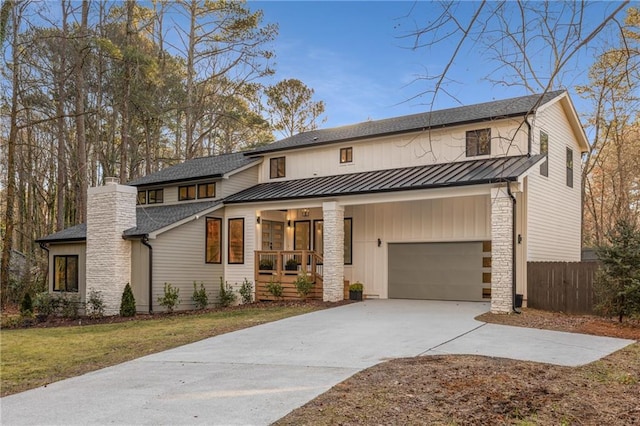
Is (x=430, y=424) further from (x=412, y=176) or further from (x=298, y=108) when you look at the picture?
(x=298, y=108)

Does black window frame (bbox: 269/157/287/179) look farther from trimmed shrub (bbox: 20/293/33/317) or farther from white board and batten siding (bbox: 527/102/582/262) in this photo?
trimmed shrub (bbox: 20/293/33/317)

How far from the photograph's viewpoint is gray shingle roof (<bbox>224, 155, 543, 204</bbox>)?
13.4m

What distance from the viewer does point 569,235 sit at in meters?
17.6

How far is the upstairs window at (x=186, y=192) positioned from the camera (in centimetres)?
1982

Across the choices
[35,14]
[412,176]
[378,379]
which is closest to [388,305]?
[412,176]

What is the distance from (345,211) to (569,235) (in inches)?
303

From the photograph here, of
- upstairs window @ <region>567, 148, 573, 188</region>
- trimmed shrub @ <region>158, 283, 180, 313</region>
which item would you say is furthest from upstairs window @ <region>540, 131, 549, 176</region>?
trimmed shrub @ <region>158, 283, 180, 313</region>

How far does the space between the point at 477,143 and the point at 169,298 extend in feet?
34.5

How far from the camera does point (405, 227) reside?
16.6m

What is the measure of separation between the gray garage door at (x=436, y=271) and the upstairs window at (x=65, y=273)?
10982 millimetres

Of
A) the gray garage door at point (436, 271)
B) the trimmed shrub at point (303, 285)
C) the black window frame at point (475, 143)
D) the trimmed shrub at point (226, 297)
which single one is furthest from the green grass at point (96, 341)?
the black window frame at point (475, 143)

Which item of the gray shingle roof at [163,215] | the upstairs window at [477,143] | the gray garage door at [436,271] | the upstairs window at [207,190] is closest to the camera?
the upstairs window at [477,143]

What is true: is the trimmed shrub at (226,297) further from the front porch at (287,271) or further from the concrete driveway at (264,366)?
the concrete driveway at (264,366)

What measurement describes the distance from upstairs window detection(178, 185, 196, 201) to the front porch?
403 cm
